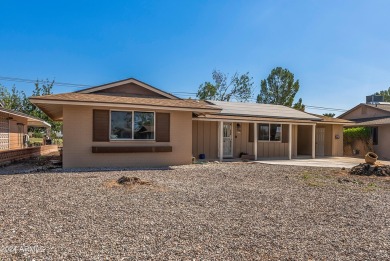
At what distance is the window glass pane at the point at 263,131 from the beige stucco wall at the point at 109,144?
5.78 meters

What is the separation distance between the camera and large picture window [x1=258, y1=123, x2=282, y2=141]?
16.2m

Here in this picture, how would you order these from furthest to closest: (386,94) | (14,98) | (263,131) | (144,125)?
(386,94) < (14,98) < (263,131) < (144,125)

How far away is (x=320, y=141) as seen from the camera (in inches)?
782

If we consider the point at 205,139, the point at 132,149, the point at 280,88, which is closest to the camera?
the point at 132,149

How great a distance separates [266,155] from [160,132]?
7698mm

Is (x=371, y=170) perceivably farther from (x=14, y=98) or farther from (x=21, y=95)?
(x=14, y=98)

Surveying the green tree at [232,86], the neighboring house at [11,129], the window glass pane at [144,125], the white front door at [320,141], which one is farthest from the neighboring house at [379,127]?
the neighboring house at [11,129]

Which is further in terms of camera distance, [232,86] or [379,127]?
[232,86]

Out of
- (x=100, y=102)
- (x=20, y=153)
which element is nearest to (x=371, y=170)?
(x=100, y=102)

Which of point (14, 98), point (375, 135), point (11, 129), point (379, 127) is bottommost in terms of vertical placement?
point (375, 135)

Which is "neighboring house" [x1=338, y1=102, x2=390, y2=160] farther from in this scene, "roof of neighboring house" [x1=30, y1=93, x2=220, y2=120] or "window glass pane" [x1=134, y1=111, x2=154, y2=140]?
"window glass pane" [x1=134, y1=111, x2=154, y2=140]

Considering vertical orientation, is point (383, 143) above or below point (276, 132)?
below

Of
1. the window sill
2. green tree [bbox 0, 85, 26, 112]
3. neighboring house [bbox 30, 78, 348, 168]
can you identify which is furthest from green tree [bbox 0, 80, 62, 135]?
the window sill

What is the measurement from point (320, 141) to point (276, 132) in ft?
17.5
